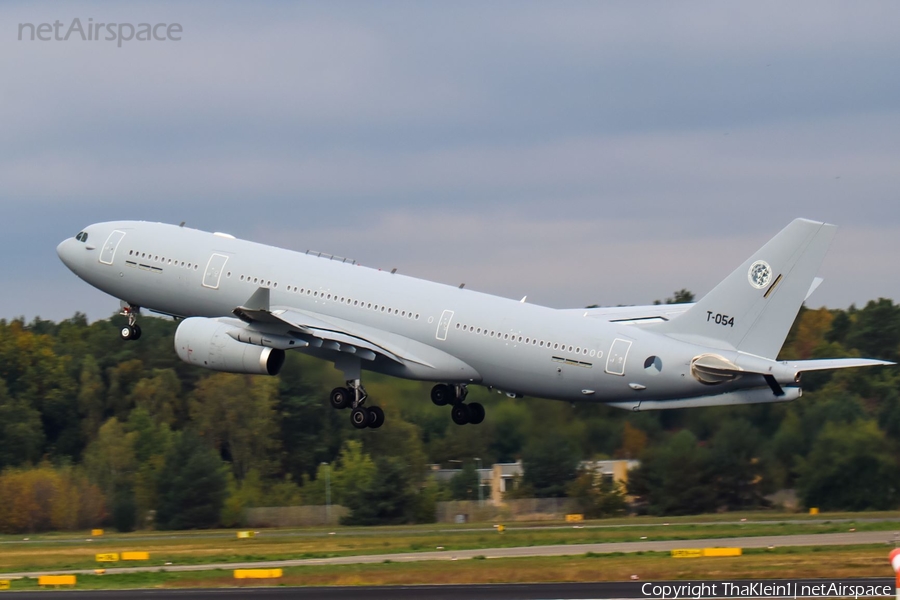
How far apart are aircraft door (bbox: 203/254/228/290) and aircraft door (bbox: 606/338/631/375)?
1524cm

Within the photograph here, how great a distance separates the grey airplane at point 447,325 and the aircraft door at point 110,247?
6cm

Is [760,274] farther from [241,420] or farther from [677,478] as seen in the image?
[241,420]

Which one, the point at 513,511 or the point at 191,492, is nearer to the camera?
the point at 513,511

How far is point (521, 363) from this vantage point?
4812cm

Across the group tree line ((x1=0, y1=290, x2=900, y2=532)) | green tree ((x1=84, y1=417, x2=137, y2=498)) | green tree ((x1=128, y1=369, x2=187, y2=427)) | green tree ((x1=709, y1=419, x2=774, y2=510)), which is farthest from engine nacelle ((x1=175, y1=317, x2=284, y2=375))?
green tree ((x1=128, y1=369, x2=187, y2=427))

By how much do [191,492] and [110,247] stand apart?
17.9 m

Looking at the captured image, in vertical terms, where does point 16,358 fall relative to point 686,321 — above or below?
above

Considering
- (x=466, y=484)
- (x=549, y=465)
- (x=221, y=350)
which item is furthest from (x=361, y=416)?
(x=466, y=484)

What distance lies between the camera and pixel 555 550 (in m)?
43.6

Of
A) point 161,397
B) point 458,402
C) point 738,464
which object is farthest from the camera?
point 161,397

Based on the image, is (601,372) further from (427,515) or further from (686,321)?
(427,515)

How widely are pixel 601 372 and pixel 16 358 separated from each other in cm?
6466

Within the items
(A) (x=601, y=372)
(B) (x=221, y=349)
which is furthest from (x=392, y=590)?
(B) (x=221, y=349)

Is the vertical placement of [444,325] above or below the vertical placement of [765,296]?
above
